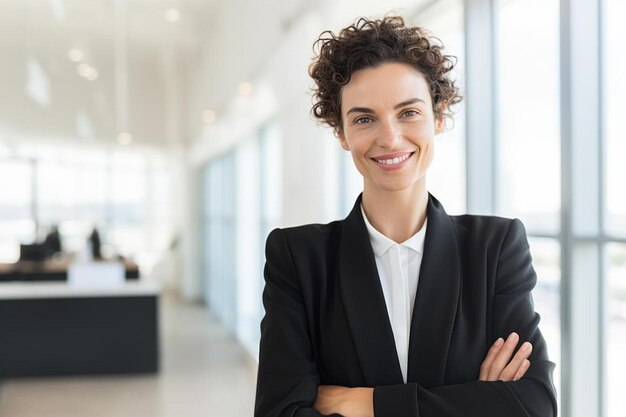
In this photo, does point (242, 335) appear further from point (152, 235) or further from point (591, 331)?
point (591, 331)

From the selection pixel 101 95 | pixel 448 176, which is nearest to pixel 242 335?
pixel 101 95

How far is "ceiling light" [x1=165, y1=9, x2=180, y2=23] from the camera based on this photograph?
6938 mm

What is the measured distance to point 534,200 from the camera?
256 cm

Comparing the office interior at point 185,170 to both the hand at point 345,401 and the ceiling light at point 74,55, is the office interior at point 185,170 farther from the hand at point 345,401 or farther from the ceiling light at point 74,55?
the hand at point 345,401

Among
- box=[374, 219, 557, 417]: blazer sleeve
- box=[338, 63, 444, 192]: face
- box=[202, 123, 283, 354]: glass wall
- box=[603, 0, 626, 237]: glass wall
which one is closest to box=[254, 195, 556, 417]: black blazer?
box=[374, 219, 557, 417]: blazer sleeve

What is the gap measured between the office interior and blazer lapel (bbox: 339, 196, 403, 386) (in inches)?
41.7

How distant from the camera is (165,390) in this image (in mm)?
6082

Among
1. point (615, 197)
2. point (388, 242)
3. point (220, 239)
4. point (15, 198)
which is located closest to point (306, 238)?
point (388, 242)

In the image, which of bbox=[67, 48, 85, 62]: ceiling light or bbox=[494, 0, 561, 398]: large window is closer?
bbox=[494, 0, 561, 398]: large window

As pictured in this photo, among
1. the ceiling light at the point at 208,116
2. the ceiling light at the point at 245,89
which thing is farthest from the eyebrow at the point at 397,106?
the ceiling light at the point at 208,116

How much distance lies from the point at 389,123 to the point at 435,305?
45cm

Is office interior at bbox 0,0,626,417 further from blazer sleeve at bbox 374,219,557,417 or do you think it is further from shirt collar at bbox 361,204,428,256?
shirt collar at bbox 361,204,428,256

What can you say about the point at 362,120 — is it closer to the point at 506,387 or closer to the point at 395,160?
the point at 395,160

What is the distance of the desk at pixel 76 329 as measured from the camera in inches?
260
